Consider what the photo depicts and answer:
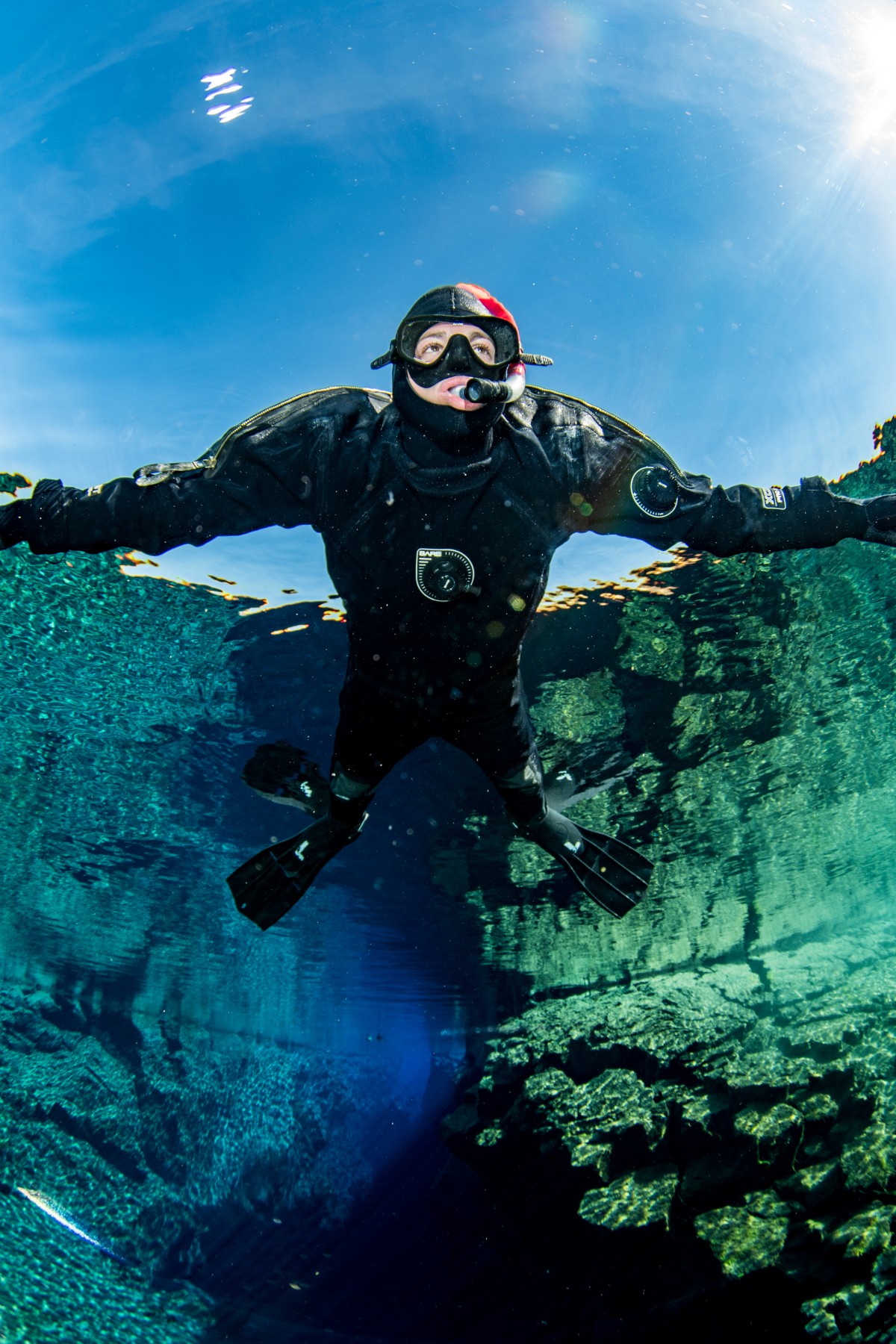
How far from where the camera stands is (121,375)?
20.4 feet

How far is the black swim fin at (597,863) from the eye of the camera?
5.51 m

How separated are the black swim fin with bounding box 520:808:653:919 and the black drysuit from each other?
8.33 feet

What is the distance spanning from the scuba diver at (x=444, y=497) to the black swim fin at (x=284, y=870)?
232 cm

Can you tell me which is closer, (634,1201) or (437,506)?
(437,506)

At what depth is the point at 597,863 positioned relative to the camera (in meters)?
5.63

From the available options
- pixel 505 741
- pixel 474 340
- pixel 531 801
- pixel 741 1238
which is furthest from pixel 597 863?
pixel 741 1238

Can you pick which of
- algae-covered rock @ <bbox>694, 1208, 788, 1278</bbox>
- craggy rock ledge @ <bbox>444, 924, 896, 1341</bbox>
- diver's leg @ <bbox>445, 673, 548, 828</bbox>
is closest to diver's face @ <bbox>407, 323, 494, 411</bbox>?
diver's leg @ <bbox>445, 673, 548, 828</bbox>

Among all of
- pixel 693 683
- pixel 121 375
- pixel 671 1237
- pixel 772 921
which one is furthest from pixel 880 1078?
pixel 772 921

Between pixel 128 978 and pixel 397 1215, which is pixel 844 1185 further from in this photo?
pixel 128 978

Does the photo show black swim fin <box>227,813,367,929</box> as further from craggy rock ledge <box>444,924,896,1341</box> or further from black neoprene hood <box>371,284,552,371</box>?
craggy rock ledge <box>444,924,896,1341</box>

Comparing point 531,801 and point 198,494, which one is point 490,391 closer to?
point 198,494

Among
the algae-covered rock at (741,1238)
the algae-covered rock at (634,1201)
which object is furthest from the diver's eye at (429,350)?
the algae-covered rock at (634,1201)

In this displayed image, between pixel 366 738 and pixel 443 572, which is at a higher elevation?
pixel 443 572

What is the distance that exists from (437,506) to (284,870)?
354 cm
